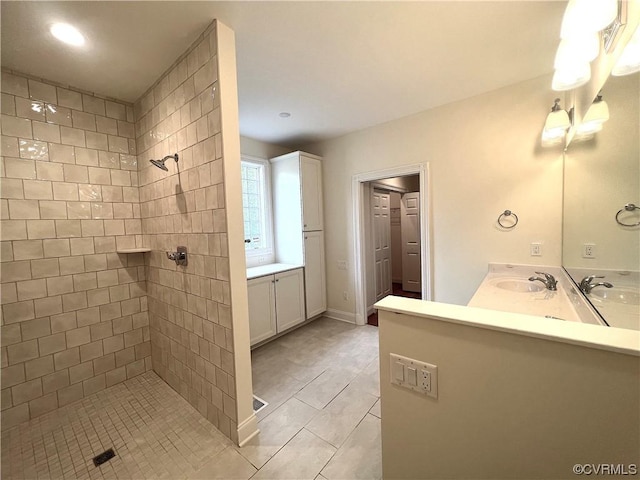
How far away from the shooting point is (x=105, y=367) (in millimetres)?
2156

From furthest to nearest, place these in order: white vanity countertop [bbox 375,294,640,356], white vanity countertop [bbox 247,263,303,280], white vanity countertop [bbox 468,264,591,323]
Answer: white vanity countertop [bbox 247,263,303,280] < white vanity countertop [bbox 468,264,591,323] < white vanity countertop [bbox 375,294,640,356]

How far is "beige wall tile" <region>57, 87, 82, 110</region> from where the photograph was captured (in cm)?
193

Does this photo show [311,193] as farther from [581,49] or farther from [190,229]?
[581,49]

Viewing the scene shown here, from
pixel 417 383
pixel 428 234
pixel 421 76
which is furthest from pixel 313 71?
pixel 417 383

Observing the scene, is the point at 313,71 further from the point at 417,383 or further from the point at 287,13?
the point at 417,383

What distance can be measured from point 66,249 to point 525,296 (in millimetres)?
3377

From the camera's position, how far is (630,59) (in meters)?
1.02

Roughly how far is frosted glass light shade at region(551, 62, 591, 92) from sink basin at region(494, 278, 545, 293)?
53.8 inches

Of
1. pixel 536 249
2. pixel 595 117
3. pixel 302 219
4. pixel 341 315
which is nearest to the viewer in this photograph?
pixel 595 117

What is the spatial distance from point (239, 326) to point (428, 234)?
7.04ft

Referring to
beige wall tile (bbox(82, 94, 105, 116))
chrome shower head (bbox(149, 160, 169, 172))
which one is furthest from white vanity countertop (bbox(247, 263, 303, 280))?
beige wall tile (bbox(82, 94, 105, 116))

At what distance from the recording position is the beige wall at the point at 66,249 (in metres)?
1.76

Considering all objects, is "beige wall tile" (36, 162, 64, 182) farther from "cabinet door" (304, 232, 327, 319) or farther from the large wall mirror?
the large wall mirror

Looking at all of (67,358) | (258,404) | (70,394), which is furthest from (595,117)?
(70,394)
